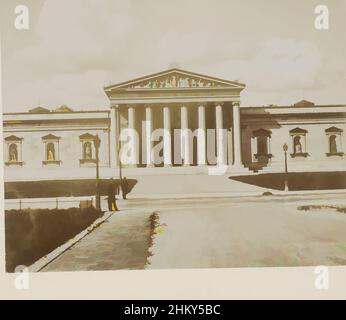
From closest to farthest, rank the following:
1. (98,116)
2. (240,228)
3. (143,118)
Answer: (240,228) < (98,116) < (143,118)

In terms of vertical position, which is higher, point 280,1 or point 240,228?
point 280,1

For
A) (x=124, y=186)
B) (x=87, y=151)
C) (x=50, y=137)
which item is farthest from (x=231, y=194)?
(x=50, y=137)

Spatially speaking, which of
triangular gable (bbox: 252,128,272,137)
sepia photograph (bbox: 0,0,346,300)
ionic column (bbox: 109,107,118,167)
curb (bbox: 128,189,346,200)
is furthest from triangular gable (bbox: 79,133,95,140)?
triangular gable (bbox: 252,128,272,137)

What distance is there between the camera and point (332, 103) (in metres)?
10.5

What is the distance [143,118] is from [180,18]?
399cm

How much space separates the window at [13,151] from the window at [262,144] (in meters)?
5.97

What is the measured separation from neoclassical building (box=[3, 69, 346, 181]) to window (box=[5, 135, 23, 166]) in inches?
0.8

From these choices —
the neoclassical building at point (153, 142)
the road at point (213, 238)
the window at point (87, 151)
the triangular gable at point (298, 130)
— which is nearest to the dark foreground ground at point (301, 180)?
the neoclassical building at point (153, 142)

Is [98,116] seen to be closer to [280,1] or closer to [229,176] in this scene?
[229,176]

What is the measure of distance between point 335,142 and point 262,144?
3.08 m

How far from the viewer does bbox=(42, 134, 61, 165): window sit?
10688mm

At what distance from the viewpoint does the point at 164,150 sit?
10898mm

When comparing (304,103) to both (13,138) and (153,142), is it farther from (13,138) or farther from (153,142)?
(13,138)
